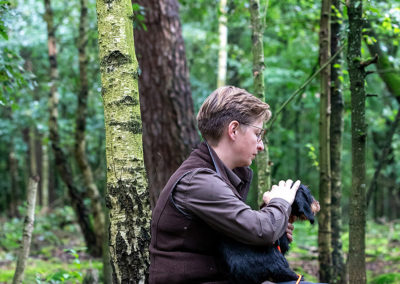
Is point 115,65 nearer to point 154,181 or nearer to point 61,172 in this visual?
point 154,181

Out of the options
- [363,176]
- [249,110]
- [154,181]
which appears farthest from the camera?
[154,181]

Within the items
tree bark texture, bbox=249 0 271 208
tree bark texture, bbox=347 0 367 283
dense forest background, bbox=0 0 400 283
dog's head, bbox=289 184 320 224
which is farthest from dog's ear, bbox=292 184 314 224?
tree bark texture, bbox=249 0 271 208

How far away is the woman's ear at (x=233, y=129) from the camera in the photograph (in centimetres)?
252

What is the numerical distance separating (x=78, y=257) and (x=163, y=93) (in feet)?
8.69

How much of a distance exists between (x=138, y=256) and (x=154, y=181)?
313 cm

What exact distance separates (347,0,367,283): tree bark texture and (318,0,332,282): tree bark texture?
1162mm

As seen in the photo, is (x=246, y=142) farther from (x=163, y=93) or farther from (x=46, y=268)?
(x=46, y=268)

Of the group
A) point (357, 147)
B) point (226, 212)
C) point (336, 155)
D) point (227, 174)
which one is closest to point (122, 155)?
point (227, 174)

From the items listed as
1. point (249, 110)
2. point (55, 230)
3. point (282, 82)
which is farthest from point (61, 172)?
point (282, 82)

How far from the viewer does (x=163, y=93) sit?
251 inches

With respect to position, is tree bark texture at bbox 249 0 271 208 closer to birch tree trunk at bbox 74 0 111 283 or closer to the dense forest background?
the dense forest background

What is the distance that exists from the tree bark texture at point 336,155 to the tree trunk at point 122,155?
8.82ft

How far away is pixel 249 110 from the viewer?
8.32ft

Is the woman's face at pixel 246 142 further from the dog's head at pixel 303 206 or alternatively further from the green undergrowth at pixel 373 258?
the green undergrowth at pixel 373 258
